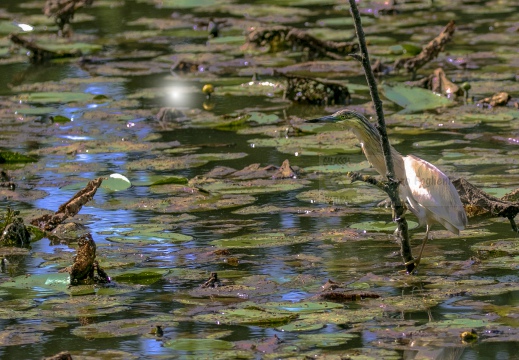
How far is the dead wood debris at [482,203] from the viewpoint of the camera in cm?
586

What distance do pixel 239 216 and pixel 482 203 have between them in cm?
143

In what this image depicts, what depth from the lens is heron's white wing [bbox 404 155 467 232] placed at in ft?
18.1

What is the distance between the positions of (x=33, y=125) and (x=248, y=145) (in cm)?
207

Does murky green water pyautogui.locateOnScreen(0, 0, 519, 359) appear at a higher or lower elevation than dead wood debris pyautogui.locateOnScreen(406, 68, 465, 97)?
lower

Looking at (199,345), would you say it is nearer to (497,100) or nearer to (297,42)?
(497,100)

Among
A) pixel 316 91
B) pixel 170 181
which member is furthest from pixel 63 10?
pixel 170 181

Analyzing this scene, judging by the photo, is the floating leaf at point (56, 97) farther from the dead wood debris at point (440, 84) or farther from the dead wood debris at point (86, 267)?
the dead wood debris at point (86, 267)

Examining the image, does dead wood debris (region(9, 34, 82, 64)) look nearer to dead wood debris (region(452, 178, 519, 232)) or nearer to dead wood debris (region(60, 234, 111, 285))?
dead wood debris (region(452, 178, 519, 232))

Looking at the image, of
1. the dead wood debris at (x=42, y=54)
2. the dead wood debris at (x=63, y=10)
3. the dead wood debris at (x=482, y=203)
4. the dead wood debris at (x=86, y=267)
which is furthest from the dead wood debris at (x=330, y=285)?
the dead wood debris at (x=63, y=10)

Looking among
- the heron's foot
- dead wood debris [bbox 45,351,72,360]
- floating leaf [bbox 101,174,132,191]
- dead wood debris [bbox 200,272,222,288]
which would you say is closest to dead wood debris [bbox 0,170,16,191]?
floating leaf [bbox 101,174,132,191]

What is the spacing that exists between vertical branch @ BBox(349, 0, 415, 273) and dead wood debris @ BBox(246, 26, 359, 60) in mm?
5765

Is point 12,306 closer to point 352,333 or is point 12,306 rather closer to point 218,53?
point 352,333

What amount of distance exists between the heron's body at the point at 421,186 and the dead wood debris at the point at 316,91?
149 inches

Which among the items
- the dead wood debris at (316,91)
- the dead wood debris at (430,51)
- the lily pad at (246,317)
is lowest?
the lily pad at (246,317)
